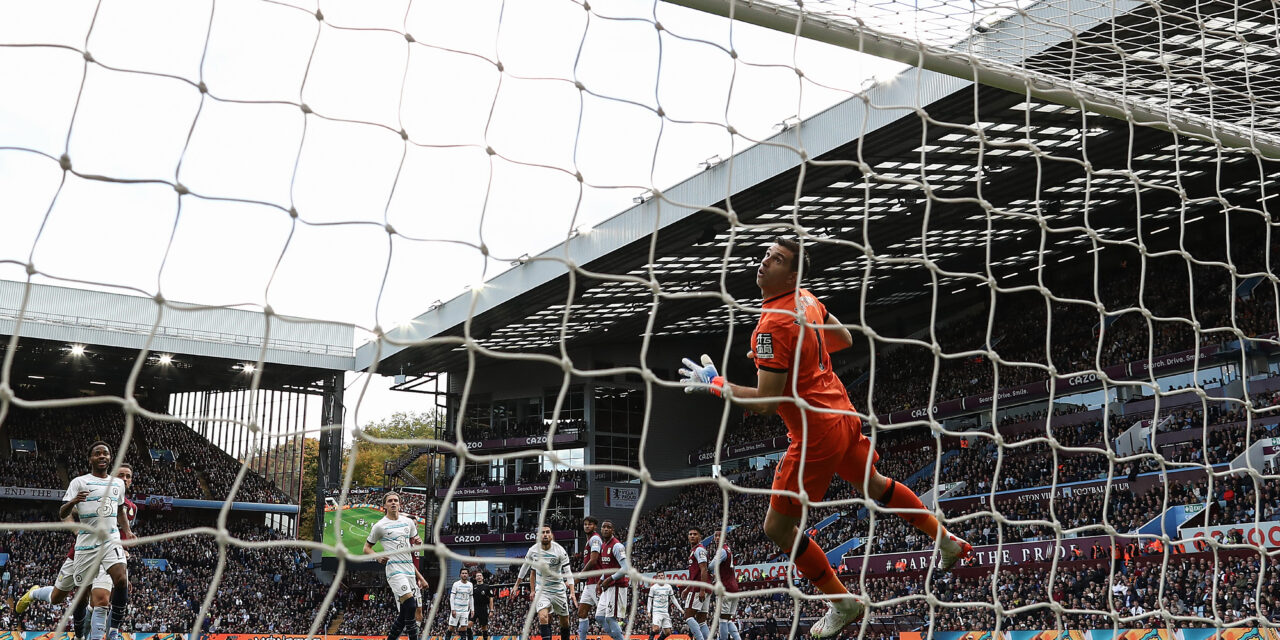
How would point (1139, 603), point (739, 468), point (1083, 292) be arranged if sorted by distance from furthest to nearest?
point (739, 468) → point (1083, 292) → point (1139, 603)

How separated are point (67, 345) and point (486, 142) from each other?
114 feet

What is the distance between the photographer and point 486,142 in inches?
136

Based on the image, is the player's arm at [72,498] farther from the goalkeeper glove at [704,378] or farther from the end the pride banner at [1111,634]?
the end the pride banner at [1111,634]

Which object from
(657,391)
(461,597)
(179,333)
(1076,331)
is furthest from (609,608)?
(657,391)

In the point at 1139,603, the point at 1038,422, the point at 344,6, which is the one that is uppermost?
the point at 344,6

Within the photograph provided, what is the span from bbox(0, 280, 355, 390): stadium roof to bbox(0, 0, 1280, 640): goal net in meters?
0.18

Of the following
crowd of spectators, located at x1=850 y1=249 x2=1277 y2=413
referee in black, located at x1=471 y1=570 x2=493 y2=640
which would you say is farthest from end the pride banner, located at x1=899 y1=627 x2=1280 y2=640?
crowd of spectators, located at x1=850 y1=249 x2=1277 y2=413

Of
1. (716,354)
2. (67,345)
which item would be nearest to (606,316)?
(716,354)

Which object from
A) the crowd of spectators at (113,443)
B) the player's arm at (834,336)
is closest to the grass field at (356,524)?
the crowd of spectators at (113,443)

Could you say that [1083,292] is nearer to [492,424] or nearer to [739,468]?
[739,468]

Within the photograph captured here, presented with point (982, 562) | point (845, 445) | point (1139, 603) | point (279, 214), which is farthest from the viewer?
point (982, 562)

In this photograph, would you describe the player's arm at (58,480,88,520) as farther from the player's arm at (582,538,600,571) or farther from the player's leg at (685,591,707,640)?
the player's leg at (685,591,707,640)

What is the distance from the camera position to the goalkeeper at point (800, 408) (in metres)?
3.76

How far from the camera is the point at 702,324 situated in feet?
119
